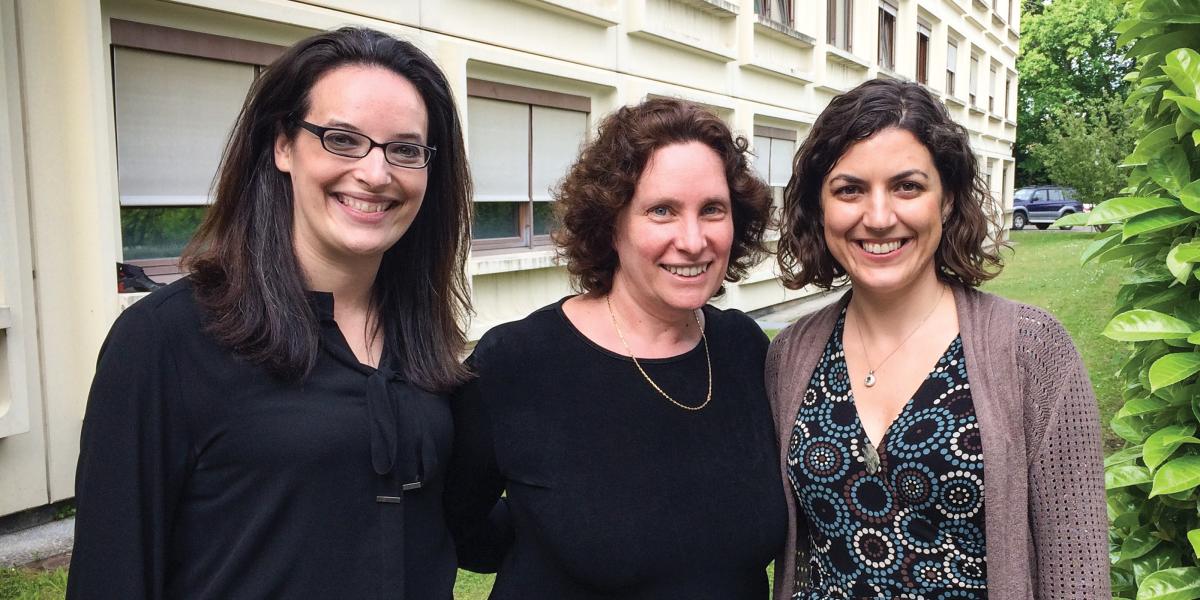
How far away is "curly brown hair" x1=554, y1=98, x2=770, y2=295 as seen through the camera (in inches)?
94.9

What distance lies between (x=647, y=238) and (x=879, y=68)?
1748 centimetres

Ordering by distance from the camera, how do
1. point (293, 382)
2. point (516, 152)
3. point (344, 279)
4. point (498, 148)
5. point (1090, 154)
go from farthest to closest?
point (1090, 154)
point (516, 152)
point (498, 148)
point (344, 279)
point (293, 382)

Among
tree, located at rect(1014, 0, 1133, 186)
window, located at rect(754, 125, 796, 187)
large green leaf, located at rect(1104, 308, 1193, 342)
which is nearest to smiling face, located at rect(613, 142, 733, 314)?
large green leaf, located at rect(1104, 308, 1193, 342)

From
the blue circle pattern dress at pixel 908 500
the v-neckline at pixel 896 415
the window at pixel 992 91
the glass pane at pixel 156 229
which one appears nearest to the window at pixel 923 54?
the window at pixel 992 91

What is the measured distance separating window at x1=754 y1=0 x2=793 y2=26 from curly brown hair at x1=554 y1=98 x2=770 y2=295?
459 inches

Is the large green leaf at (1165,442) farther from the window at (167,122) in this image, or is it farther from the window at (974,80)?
the window at (974,80)

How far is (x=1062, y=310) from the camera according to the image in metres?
11.8

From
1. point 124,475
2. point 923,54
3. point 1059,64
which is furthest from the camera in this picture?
point 1059,64

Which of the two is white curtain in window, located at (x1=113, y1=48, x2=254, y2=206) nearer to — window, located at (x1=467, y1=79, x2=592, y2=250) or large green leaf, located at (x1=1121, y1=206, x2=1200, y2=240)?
window, located at (x1=467, y1=79, x2=592, y2=250)

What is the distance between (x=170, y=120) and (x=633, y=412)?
4742 mm

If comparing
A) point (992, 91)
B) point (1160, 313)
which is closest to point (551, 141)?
point (1160, 313)

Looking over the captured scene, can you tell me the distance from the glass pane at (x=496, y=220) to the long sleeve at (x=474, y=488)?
655 cm

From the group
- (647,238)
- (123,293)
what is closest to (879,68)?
(123,293)

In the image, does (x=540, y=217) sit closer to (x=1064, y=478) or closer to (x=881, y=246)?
(x=881, y=246)
